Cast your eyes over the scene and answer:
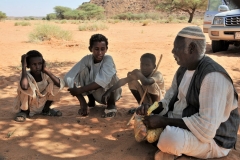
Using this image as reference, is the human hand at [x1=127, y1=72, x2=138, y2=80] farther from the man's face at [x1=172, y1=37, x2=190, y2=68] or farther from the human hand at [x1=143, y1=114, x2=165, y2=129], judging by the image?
the man's face at [x1=172, y1=37, x2=190, y2=68]

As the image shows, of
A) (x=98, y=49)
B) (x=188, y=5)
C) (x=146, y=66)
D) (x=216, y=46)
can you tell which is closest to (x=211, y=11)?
(x=216, y=46)

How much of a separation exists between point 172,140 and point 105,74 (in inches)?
66.5

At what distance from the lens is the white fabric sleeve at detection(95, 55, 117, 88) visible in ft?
12.4

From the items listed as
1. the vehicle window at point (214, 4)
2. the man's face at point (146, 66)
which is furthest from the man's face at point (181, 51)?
the vehicle window at point (214, 4)

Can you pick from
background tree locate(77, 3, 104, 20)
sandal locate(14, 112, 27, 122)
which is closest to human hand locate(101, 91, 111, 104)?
sandal locate(14, 112, 27, 122)

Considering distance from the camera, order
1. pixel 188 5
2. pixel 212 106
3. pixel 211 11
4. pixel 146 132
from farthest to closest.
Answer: pixel 188 5, pixel 211 11, pixel 146 132, pixel 212 106

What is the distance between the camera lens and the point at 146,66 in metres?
3.68

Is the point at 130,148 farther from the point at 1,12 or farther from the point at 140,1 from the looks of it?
the point at 140,1

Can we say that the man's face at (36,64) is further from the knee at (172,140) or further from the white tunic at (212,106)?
the white tunic at (212,106)

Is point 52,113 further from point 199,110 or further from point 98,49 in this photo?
point 199,110

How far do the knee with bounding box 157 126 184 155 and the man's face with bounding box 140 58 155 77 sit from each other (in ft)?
4.49

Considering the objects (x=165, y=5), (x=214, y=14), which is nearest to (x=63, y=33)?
(x=214, y=14)

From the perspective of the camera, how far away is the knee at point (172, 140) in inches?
→ 93.1

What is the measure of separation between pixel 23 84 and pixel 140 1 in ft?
224
